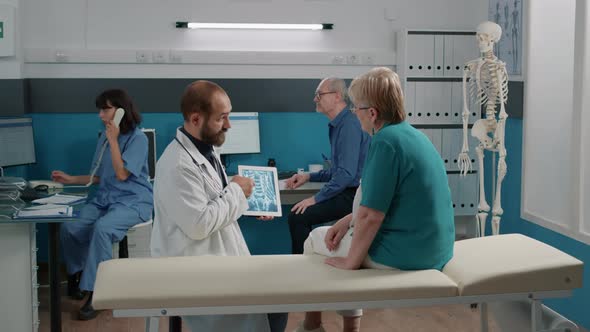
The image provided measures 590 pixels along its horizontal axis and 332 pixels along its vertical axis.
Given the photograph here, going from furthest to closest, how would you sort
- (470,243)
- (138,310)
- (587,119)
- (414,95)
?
(414,95)
(587,119)
(470,243)
(138,310)

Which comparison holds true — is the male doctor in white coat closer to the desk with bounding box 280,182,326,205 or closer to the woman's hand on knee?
the woman's hand on knee

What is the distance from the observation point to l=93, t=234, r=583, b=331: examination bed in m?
2.43

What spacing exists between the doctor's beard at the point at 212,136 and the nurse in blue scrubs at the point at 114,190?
1.98 meters

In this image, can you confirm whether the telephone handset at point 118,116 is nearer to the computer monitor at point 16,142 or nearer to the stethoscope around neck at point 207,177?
the computer monitor at point 16,142

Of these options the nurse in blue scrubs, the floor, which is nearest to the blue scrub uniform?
the nurse in blue scrubs

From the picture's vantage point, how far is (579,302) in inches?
168

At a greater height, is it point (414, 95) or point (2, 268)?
point (414, 95)

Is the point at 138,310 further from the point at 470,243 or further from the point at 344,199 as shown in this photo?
the point at 344,199

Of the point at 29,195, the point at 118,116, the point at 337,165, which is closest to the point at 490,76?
the point at 337,165

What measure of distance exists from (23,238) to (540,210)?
3083 millimetres

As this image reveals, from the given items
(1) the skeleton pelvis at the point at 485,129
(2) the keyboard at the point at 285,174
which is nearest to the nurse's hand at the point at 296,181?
(2) the keyboard at the point at 285,174

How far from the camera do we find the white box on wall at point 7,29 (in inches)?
202

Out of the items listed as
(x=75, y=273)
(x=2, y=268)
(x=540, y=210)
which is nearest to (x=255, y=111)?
(x=75, y=273)

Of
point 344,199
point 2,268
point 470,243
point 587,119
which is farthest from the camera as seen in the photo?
point 344,199
